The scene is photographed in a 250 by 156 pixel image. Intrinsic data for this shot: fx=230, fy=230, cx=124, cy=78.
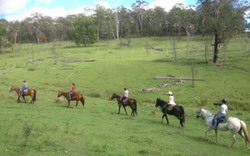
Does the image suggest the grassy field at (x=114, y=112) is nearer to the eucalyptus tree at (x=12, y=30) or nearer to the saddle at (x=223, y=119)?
the saddle at (x=223, y=119)

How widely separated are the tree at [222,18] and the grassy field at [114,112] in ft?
22.3

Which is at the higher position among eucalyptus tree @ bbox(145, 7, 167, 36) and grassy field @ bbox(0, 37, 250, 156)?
eucalyptus tree @ bbox(145, 7, 167, 36)

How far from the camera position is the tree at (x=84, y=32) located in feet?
290

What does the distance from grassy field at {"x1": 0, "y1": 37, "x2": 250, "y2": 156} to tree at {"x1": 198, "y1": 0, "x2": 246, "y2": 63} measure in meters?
6.80

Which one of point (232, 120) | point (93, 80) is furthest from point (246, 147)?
point (93, 80)

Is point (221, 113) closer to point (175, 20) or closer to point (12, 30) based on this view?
point (175, 20)

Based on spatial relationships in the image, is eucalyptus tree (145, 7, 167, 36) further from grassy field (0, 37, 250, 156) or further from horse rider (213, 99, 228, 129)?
horse rider (213, 99, 228, 129)

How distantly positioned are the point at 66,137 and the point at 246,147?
11113 mm

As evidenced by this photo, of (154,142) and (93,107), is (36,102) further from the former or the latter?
(154,142)

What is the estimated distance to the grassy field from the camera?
1166 centimetres

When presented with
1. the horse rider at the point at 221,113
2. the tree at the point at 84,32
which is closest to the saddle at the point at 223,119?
the horse rider at the point at 221,113

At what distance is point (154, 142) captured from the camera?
13.3m

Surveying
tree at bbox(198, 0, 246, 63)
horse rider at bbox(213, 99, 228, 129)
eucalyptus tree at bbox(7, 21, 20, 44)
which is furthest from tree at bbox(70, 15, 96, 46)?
horse rider at bbox(213, 99, 228, 129)

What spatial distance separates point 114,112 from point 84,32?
234 feet
